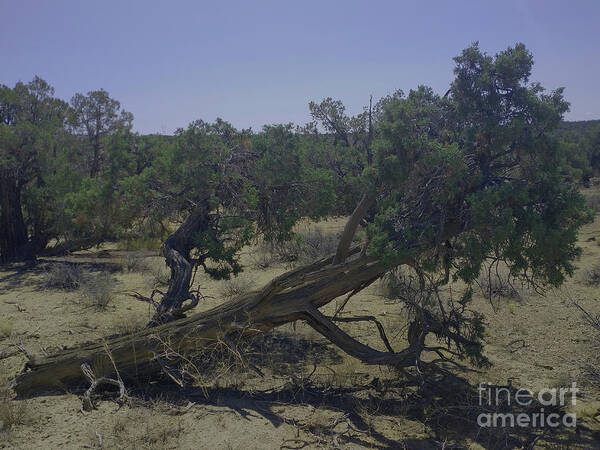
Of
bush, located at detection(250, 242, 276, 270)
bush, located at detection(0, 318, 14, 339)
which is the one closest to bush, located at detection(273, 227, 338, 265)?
bush, located at detection(250, 242, 276, 270)

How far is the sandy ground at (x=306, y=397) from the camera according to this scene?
199 inches

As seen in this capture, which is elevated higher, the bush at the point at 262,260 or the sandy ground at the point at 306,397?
the bush at the point at 262,260

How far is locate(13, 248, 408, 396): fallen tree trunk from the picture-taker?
6102 millimetres

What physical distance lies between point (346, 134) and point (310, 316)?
10750 millimetres

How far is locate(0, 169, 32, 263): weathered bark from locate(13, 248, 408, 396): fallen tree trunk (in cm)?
901

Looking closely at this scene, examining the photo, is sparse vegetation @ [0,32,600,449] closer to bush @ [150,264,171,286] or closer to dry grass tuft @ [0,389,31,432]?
dry grass tuft @ [0,389,31,432]

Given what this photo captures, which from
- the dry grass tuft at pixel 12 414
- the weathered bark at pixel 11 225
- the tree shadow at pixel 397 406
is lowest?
the tree shadow at pixel 397 406

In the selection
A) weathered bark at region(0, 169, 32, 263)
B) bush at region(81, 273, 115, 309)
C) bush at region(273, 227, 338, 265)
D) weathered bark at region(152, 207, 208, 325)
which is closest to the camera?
weathered bark at region(152, 207, 208, 325)

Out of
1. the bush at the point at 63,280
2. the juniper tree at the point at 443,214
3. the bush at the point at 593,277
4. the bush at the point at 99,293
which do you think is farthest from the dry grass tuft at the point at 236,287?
the bush at the point at 593,277

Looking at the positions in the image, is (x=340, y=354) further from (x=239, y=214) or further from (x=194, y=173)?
(x=194, y=173)

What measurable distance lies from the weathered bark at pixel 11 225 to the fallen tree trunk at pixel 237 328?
9010mm

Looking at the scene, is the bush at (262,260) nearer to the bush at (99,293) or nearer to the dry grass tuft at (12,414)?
the bush at (99,293)

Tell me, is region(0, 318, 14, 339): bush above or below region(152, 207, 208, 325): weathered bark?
below

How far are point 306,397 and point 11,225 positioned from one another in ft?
37.7
